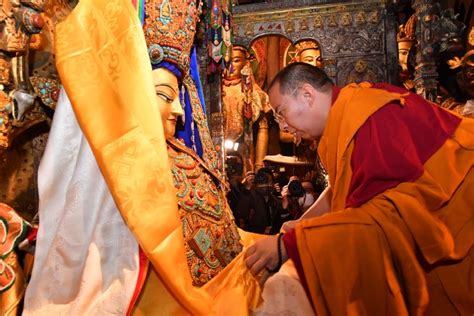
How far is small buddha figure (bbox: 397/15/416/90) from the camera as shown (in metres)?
6.72

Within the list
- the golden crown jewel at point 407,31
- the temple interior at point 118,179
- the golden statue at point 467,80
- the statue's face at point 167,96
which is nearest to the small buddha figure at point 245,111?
the golden crown jewel at point 407,31

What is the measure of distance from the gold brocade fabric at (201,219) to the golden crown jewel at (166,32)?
477 millimetres

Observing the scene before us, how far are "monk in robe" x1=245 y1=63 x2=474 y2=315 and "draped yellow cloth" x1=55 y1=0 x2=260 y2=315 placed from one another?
297 millimetres

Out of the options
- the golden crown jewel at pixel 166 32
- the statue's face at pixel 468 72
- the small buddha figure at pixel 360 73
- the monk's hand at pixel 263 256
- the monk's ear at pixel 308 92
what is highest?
the golden crown jewel at pixel 166 32

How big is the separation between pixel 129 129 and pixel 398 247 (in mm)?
1083

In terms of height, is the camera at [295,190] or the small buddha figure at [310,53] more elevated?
the small buddha figure at [310,53]

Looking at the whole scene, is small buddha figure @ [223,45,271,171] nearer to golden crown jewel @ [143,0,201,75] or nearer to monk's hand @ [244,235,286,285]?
golden crown jewel @ [143,0,201,75]

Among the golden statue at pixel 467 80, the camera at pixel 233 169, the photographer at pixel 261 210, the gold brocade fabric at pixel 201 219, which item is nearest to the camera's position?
the gold brocade fabric at pixel 201 219

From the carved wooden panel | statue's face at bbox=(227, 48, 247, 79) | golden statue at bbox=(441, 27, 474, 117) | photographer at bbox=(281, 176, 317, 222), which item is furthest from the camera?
statue's face at bbox=(227, 48, 247, 79)

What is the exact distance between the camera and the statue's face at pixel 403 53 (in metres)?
6.98

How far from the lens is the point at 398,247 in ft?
5.28

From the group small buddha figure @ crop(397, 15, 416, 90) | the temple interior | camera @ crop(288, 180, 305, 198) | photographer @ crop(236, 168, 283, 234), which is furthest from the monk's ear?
small buddha figure @ crop(397, 15, 416, 90)

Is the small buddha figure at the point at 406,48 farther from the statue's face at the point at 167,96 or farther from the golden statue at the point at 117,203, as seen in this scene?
the golden statue at the point at 117,203

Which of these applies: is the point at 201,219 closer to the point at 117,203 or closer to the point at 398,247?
the point at 117,203
